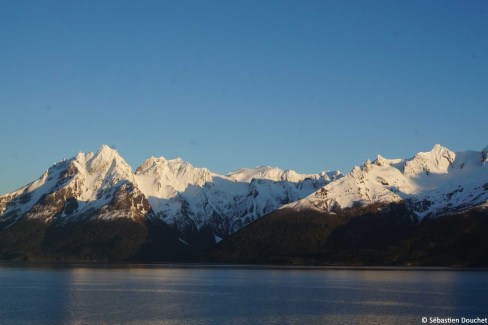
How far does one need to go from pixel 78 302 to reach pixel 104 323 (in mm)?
39254

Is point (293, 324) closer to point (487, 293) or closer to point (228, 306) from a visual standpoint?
point (228, 306)

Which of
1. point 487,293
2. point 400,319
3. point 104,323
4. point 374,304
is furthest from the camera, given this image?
point 487,293

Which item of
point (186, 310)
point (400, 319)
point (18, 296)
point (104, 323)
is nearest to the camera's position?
point (104, 323)

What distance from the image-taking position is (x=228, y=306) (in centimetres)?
15900

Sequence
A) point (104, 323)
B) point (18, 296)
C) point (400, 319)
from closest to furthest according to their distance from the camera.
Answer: point (104, 323) → point (400, 319) → point (18, 296)

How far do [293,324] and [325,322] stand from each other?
269 inches

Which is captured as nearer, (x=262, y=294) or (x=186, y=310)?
(x=186, y=310)

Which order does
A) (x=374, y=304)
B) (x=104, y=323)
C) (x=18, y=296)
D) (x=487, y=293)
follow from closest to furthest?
(x=104, y=323), (x=374, y=304), (x=18, y=296), (x=487, y=293)

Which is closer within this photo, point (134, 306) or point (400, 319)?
point (400, 319)

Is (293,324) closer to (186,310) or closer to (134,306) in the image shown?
(186,310)

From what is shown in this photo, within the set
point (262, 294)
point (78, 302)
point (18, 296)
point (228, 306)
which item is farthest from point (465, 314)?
point (18, 296)

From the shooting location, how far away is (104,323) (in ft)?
415

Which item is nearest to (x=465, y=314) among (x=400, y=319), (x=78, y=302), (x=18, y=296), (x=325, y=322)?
(x=400, y=319)

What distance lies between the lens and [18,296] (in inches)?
7092
